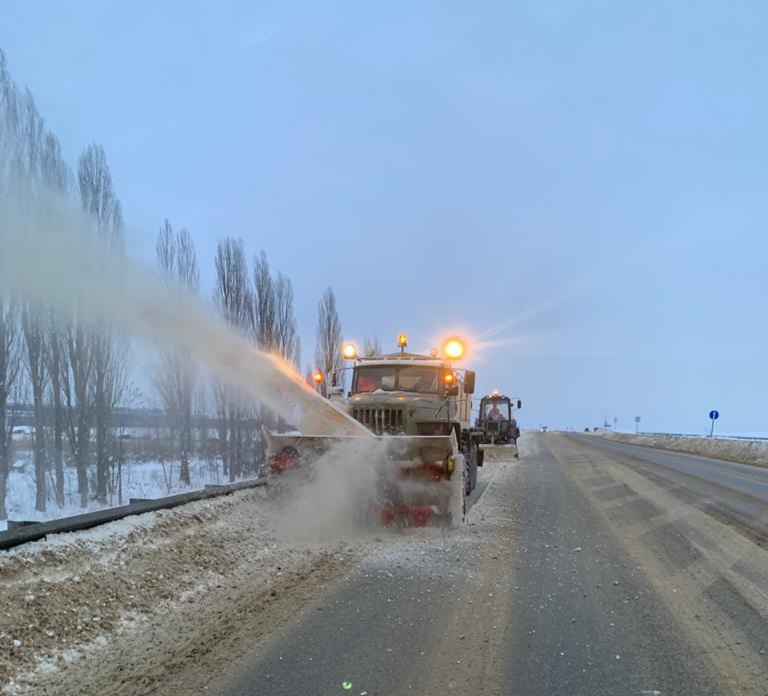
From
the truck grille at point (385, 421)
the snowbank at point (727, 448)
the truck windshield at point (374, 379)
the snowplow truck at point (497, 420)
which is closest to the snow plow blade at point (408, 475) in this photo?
the truck grille at point (385, 421)

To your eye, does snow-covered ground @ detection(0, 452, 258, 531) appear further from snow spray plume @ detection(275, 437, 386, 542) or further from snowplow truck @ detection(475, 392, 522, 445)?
snowplow truck @ detection(475, 392, 522, 445)

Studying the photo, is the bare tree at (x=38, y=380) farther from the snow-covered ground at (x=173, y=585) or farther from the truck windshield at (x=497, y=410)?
the truck windshield at (x=497, y=410)

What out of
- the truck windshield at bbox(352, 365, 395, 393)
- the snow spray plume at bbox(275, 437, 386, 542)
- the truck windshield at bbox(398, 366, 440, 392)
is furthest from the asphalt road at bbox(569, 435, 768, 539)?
the truck windshield at bbox(352, 365, 395, 393)

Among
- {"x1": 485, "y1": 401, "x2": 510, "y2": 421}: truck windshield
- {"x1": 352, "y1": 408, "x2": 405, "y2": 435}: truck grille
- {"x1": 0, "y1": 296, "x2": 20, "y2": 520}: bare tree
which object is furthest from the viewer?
{"x1": 485, "y1": 401, "x2": 510, "y2": 421}: truck windshield

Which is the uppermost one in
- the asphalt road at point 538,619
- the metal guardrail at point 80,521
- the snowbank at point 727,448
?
the metal guardrail at point 80,521

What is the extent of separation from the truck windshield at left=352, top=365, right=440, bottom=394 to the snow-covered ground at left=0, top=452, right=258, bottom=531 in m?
6.41

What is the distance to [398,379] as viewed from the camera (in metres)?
11.1

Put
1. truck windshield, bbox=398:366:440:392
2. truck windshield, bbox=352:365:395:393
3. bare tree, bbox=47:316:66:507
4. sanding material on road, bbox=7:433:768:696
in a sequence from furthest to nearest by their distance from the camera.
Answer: bare tree, bbox=47:316:66:507
truck windshield, bbox=352:365:395:393
truck windshield, bbox=398:366:440:392
sanding material on road, bbox=7:433:768:696

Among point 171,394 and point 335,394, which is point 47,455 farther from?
point 335,394

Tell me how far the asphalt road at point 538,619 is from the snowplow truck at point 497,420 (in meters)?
19.1

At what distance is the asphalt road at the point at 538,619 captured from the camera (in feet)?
12.5

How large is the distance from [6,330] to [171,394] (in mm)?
7713

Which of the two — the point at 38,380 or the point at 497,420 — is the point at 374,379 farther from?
the point at 497,420

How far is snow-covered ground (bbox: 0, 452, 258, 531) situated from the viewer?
45.7 feet
